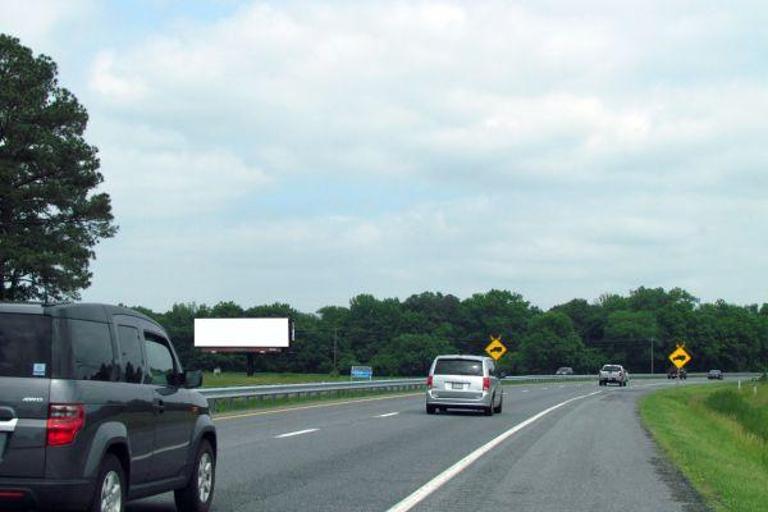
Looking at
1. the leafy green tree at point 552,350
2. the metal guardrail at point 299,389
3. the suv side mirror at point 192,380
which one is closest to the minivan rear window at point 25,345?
the suv side mirror at point 192,380

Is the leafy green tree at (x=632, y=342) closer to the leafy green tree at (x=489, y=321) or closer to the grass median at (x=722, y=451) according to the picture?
the leafy green tree at (x=489, y=321)

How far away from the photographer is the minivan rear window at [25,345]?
25.4 ft

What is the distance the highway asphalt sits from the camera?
11586mm

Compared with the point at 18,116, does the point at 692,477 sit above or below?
below

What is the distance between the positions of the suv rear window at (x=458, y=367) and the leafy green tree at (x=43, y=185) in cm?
2139

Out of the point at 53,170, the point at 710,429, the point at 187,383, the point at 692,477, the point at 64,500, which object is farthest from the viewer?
the point at 53,170

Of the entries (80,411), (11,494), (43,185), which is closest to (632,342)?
(43,185)

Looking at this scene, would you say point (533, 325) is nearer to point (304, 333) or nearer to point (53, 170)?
point (304, 333)

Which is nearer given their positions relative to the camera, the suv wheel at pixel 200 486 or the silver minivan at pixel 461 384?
the suv wheel at pixel 200 486

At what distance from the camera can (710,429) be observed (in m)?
29.2

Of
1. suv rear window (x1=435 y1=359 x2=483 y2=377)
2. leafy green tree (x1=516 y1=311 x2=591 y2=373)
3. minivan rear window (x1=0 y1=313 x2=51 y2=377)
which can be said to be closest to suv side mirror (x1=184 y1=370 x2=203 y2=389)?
minivan rear window (x1=0 y1=313 x2=51 y2=377)

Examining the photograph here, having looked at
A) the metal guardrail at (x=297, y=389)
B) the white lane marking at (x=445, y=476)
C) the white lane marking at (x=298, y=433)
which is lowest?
the white lane marking at (x=445, y=476)

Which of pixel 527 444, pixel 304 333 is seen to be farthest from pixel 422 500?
pixel 304 333

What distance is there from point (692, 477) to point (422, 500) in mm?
4707
